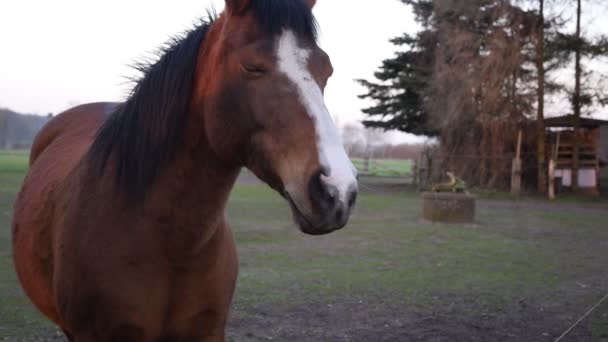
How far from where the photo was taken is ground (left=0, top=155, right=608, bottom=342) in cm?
469

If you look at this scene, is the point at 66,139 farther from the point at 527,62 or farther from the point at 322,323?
the point at 527,62

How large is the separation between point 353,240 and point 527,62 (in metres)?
14.4

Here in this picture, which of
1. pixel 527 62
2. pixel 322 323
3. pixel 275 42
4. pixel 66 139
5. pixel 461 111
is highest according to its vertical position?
pixel 527 62

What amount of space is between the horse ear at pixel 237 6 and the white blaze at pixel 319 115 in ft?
0.67

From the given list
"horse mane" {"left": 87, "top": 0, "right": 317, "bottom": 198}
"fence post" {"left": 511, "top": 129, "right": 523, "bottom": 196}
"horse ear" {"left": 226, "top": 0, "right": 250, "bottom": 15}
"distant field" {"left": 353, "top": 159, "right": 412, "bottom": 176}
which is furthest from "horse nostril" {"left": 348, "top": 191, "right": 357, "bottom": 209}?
"distant field" {"left": 353, "top": 159, "right": 412, "bottom": 176}

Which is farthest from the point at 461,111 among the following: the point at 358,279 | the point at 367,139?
the point at 367,139

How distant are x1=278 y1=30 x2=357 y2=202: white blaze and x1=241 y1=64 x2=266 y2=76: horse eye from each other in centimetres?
7

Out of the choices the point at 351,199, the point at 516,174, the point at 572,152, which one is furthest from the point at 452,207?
the point at 572,152

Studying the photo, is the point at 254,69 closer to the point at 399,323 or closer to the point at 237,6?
the point at 237,6

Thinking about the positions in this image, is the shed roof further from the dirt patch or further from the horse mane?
the horse mane

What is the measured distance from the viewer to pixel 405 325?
484cm

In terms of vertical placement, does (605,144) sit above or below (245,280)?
above

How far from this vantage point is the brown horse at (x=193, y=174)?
159 cm

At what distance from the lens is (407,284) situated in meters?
6.38
